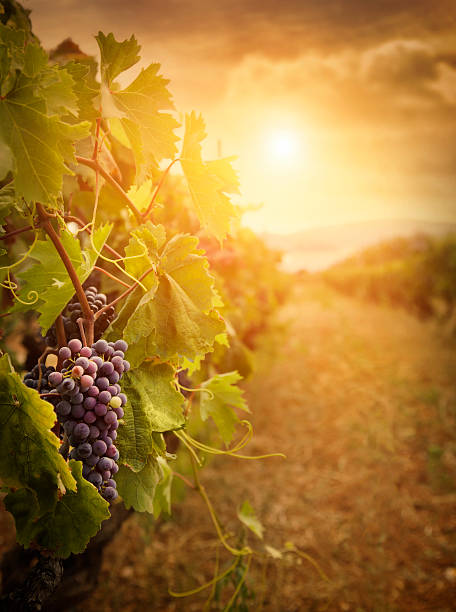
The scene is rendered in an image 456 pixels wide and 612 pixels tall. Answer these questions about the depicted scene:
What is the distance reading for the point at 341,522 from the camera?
14.4 ft

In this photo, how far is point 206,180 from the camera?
0.96m

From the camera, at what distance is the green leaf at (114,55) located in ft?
2.76

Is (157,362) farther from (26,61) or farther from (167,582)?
(167,582)

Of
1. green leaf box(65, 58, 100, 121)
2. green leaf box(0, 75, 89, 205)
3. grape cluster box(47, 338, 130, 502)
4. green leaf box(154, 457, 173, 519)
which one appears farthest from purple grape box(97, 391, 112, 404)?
green leaf box(154, 457, 173, 519)

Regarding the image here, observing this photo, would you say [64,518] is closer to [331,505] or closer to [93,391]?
[93,391]

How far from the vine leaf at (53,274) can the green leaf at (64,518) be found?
29 cm

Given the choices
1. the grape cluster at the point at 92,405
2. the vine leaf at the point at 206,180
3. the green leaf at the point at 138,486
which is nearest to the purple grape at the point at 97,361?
the grape cluster at the point at 92,405

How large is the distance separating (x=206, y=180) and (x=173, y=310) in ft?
1.05

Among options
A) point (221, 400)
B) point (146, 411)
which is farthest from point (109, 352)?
point (221, 400)

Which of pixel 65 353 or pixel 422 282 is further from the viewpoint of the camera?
pixel 422 282

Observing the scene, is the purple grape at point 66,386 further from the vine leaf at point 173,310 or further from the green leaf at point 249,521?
the green leaf at point 249,521

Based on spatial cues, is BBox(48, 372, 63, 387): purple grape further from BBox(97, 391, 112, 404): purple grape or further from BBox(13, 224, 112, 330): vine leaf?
BBox(13, 224, 112, 330): vine leaf

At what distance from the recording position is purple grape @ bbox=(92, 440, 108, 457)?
706 millimetres

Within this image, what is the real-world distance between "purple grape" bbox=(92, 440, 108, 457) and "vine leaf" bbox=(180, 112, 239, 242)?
1.54 ft
